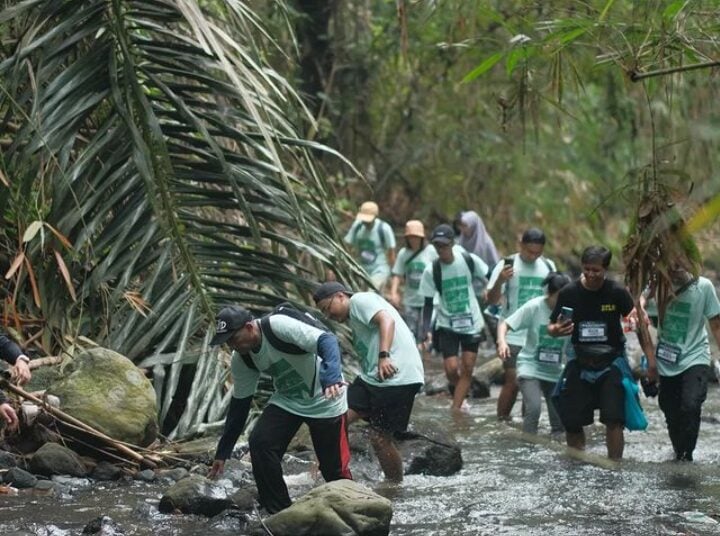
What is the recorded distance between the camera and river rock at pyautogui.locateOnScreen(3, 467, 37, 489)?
8266 millimetres

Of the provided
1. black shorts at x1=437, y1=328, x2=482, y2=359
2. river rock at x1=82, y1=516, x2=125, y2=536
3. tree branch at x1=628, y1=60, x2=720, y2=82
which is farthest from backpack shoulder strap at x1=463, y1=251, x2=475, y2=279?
tree branch at x1=628, y1=60, x2=720, y2=82

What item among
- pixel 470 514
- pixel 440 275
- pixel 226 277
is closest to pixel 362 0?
pixel 440 275

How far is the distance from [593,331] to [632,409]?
64cm

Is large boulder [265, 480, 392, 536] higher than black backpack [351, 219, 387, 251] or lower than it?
lower

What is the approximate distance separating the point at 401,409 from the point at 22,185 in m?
3.11

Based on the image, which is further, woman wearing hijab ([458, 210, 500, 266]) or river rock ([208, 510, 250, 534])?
woman wearing hijab ([458, 210, 500, 266])

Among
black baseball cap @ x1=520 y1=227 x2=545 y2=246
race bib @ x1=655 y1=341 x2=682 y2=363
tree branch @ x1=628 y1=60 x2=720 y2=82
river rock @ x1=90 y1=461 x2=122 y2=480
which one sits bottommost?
river rock @ x1=90 y1=461 x2=122 y2=480

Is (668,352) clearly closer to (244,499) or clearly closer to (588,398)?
(588,398)

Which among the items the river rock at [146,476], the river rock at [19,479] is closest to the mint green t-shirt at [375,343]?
the river rock at [146,476]

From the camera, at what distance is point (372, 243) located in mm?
17094

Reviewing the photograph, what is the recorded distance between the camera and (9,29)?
10820 mm

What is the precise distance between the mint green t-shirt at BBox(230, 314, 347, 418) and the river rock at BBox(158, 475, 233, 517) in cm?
64

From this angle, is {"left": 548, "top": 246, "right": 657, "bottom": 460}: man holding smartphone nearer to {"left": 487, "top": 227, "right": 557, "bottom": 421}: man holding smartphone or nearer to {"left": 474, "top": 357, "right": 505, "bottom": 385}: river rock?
{"left": 487, "top": 227, "right": 557, "bottom": 421}: man holding smartphone

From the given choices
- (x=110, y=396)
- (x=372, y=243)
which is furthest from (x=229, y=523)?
(x=372, y=243)
